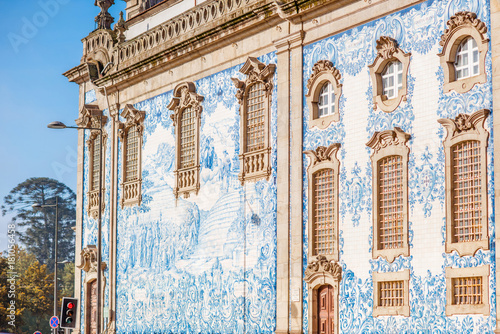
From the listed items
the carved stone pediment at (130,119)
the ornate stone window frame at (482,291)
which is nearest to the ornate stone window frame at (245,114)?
the carved stone pediment at (130,119)

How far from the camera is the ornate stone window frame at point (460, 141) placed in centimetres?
2148

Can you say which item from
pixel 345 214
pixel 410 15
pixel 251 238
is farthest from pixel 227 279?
pixel 410 15

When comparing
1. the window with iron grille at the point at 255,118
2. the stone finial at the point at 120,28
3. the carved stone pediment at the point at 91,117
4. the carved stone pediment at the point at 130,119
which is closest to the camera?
the window with iron grille at the point at 255,118

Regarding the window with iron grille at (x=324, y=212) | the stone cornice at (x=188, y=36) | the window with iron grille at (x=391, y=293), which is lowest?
the window with iron grille at (x=391, y=293)

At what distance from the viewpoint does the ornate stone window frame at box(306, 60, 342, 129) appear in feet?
85.5

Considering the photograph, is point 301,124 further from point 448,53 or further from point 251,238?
point 448,53

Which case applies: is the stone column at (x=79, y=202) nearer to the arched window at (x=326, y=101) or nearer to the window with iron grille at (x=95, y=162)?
the window with iron grille at (x=95, y=162)

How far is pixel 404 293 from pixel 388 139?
3799 mm

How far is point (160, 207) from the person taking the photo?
1312 inches

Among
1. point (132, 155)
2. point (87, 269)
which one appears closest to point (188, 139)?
point (132, 155)

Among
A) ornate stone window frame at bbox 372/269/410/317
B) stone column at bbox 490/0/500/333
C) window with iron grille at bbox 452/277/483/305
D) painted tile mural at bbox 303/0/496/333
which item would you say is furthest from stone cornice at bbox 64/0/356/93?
window with iron grille at bbox 452/277/483/305

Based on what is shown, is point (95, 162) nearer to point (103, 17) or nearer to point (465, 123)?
point (103, 17)

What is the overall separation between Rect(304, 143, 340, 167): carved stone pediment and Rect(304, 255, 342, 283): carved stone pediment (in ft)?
8.45

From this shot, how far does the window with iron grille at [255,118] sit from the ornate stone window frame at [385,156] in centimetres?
501
